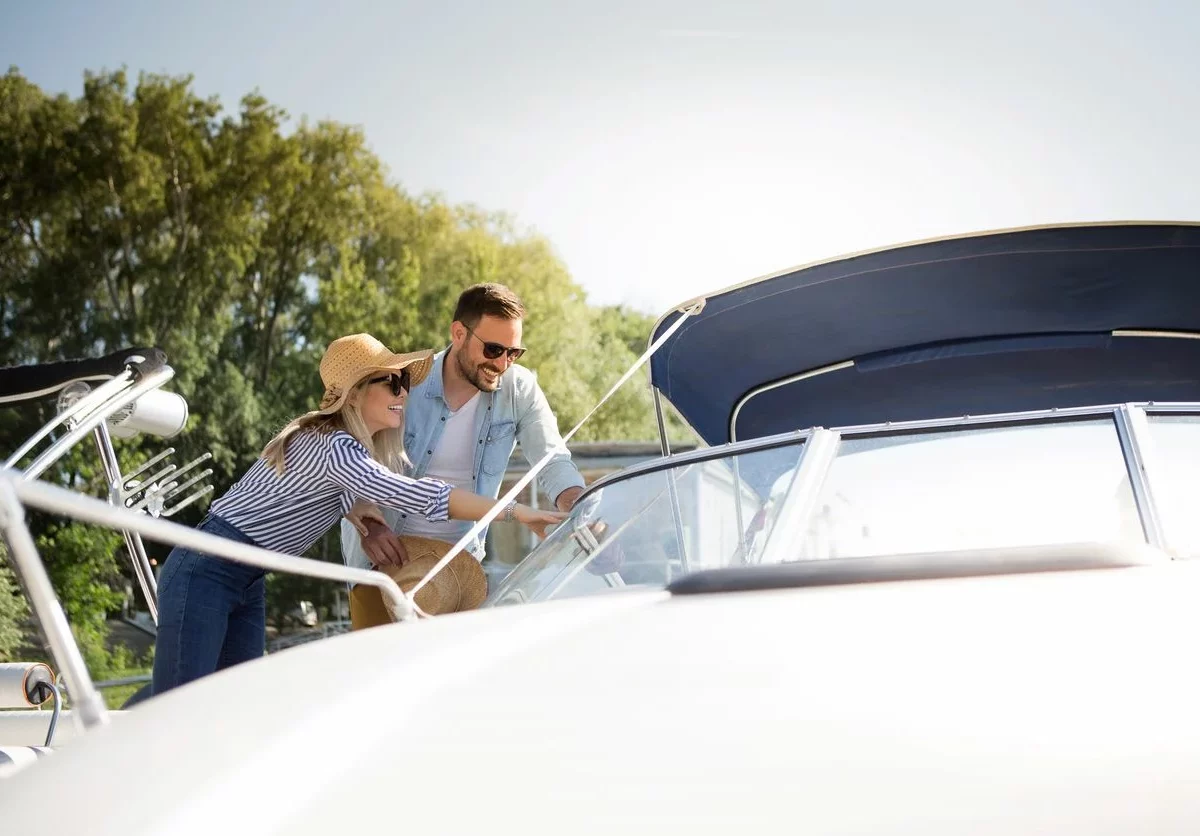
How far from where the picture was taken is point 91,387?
3.73 meters

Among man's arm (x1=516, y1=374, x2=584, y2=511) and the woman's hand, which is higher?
man's arm (x1=516, y1=374, x2=584, y2=511)

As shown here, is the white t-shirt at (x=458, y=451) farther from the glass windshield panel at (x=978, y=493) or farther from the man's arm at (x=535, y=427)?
the glass windshield panel at (x=978, y=493)

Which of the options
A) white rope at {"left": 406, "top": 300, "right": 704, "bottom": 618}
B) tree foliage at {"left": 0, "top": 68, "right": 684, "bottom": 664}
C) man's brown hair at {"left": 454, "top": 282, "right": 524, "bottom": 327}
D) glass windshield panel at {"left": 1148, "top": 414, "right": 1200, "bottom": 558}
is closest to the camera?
glass windshield panel at {"left": 1148, "top": 414, "right": 1200, "bottom": 558}

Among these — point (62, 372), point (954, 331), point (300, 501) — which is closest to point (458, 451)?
point (300, 501)

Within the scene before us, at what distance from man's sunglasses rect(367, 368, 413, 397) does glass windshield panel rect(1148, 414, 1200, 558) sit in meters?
1.77

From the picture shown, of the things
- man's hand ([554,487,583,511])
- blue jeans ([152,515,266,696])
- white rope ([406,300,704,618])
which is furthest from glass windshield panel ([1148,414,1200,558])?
blue jeans ([152,515,266,696])

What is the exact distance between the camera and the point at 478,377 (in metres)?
3.67

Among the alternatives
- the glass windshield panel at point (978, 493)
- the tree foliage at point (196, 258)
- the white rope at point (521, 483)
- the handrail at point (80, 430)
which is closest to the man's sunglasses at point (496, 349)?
the white rope at point (521, 483)

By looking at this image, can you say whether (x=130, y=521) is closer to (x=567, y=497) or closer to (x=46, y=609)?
(x=46, y=609)

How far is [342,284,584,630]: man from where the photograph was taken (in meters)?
3.57

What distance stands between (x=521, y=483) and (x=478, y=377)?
41.1 inches

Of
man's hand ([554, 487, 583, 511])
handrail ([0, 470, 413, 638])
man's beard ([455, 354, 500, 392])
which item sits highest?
Answer: man's beard ([455, 354, 500, 392])

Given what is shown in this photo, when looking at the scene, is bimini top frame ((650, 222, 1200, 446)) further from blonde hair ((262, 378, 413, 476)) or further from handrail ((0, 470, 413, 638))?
handrail ((0, 470, 413, 638))

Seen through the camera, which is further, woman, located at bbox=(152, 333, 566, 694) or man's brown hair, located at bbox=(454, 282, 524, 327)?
man's brown hair, located at bbox=(454, 282, 524, 327)
